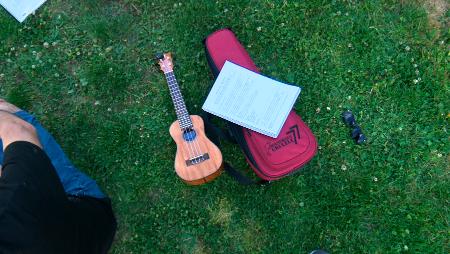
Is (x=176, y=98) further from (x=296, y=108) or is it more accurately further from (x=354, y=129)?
(x=354, y=129)

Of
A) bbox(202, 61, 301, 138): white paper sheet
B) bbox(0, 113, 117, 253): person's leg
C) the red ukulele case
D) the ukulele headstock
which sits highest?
bbox(0, 113, 117, 253): person's leg

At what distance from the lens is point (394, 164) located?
161 inches

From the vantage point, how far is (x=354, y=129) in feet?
13.4

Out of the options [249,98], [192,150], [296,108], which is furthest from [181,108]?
[296,108]

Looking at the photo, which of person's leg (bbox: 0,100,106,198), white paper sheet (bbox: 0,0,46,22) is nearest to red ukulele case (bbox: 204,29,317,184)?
person's leg (bbox: 0,100,106,198)

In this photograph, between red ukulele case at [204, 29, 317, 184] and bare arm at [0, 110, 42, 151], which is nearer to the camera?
bare arm at [0, 110, 42, 151]

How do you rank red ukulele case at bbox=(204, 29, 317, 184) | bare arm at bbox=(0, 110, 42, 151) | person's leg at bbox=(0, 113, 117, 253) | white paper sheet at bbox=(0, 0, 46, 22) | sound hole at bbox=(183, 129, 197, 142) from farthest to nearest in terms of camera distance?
1. white paper sheet at bbox=(0, 0, 46, 22)
2. sound hole at bbox=(183, 129, 197, 142)
3. red ukulele case at bbox=(204, 29, 317, 184)
4. bare arm at bbox=(0, 110, 42, 151)
5. person's leg at bbox=(0, 113, 117, 253)

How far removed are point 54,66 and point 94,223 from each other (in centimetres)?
187

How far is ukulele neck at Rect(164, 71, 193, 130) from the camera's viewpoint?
392cm

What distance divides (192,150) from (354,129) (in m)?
1.53

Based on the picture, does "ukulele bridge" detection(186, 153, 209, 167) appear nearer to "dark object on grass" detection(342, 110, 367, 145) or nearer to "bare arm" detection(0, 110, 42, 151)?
"bare arm" detection(0, 110, 42, 151)

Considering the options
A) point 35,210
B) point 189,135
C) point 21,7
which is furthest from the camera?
point 21,7

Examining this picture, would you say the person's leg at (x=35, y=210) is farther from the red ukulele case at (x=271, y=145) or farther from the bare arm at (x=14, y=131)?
the red ukulele case at (x=271, y=145)

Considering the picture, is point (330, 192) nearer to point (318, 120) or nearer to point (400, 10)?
point (318, 120)
